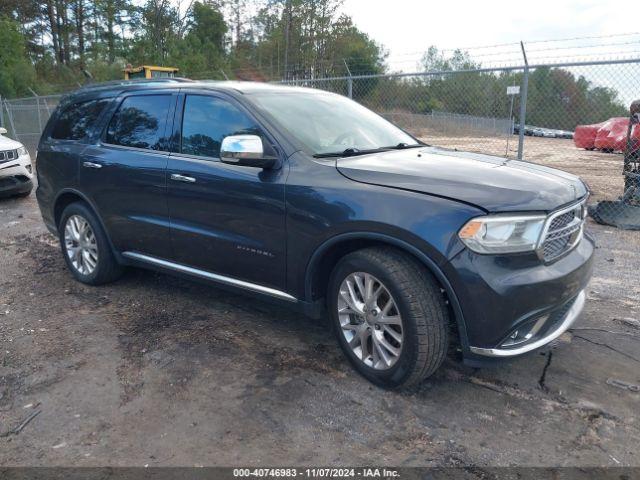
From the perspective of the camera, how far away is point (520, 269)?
280cm

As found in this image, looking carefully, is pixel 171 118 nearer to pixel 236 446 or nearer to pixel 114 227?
pixel 114 227

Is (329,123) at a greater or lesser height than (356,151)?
greater

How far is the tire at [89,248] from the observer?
4836mm

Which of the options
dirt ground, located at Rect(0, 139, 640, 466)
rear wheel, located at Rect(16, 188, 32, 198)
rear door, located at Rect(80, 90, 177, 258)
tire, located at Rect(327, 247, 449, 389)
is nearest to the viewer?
dirt ground, located at Rect(0, 139, 640, 466)

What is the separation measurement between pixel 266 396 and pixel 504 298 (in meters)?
1.47

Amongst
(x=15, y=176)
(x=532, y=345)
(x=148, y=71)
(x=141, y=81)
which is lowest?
(x=532, y=345)

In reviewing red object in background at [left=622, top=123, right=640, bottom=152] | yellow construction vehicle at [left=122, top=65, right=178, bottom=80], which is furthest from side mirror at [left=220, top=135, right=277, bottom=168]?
yellow construction vehicle at [left=122, top=65, right=178, bottom=80]

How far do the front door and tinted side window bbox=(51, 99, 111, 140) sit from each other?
→ 125 centimetres

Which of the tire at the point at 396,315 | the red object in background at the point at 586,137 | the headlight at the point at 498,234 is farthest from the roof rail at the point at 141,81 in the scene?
the red object in background at the point at 586,137

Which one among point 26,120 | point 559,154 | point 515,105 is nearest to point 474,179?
point 515,105

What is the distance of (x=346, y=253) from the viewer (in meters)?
3.31

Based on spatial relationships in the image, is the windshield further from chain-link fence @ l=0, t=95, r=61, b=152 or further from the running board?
chain-link fence @ l=0, t=95, r=61, b=152

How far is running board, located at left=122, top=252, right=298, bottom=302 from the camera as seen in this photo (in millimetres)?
3629

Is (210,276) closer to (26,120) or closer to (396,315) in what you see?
(396,315)
